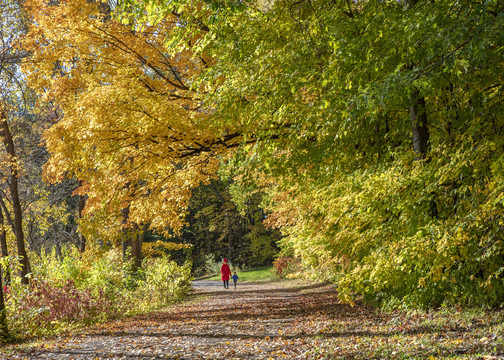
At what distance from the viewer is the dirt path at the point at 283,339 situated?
5398 mm

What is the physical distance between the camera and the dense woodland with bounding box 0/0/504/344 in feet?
18.3

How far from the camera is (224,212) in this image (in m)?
43.4

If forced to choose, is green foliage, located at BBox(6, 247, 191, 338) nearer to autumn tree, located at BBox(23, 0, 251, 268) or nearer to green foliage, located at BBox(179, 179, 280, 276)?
autumn tree, located at BBox(23, 0, 251, 268)

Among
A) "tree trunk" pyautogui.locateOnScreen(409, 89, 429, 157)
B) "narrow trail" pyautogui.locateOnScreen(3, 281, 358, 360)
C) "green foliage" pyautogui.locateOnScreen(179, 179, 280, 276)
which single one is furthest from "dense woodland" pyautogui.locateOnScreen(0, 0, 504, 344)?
"green foliage" pyautogui.locateOnScreen(179, 179, 280, 276)

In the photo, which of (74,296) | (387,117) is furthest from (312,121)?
(74,296)

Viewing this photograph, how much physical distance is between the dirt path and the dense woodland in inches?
29.8

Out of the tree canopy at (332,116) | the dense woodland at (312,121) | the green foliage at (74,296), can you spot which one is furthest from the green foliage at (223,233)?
the tree canopy at (332,116)

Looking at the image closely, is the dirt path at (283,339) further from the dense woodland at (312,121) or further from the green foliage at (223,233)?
the green foliage at (223,233)

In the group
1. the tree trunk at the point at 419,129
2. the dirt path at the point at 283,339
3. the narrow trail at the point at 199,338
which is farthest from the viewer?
the tree trunk at the point at 419,129

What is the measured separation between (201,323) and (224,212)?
110ft

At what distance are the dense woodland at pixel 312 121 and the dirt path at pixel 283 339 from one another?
2.49 ft

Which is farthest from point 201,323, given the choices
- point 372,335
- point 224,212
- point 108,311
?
point 224,212

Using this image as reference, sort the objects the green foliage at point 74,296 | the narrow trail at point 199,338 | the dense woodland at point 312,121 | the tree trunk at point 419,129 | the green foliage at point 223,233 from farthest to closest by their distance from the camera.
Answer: the green foliage at point 223,233 < the green foliage at point 74,296 < the tree trunk at point 419,129 < the narrow trail at point 199,338 < the dense woodland at point 312,121

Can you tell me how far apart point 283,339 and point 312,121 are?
3.90 meters
